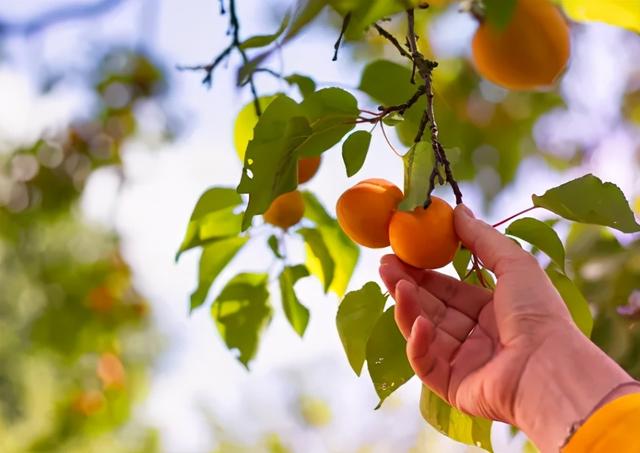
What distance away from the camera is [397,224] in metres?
0.55

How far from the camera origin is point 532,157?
1768 mm

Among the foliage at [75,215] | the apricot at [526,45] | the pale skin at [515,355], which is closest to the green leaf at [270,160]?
the pale skin at [515,355]

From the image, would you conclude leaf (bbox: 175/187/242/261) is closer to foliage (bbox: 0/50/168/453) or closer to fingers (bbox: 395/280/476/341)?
fingers (bbox: 395/280/476/341)

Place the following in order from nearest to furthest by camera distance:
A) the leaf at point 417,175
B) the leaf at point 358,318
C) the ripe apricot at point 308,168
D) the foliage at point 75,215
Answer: the leaf at point 417,175, the leaf at point 358,318, the ripe apricot at point 308,168, the foliage at point 75,215

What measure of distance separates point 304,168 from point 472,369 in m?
0.27

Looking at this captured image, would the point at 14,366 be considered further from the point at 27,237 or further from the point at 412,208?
the point at 412,208

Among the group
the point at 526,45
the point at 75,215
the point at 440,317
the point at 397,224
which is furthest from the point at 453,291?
the point at 75,215

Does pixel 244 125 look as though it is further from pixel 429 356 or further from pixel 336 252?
pixel 429 356

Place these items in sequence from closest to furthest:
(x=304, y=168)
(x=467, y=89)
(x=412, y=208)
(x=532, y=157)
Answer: (x=412, y=208) < (x=304, y=168) < (x=467, y=89) < (x=532, y=157)

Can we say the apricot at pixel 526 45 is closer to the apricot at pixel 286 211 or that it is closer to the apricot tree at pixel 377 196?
the apricot tree at pixel 377 196

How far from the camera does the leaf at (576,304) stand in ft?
2.10

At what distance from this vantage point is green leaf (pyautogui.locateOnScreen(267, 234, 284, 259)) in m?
0.80

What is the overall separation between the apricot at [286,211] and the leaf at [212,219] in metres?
0.04

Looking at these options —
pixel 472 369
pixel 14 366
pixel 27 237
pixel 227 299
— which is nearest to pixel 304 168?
pixel 227 299
